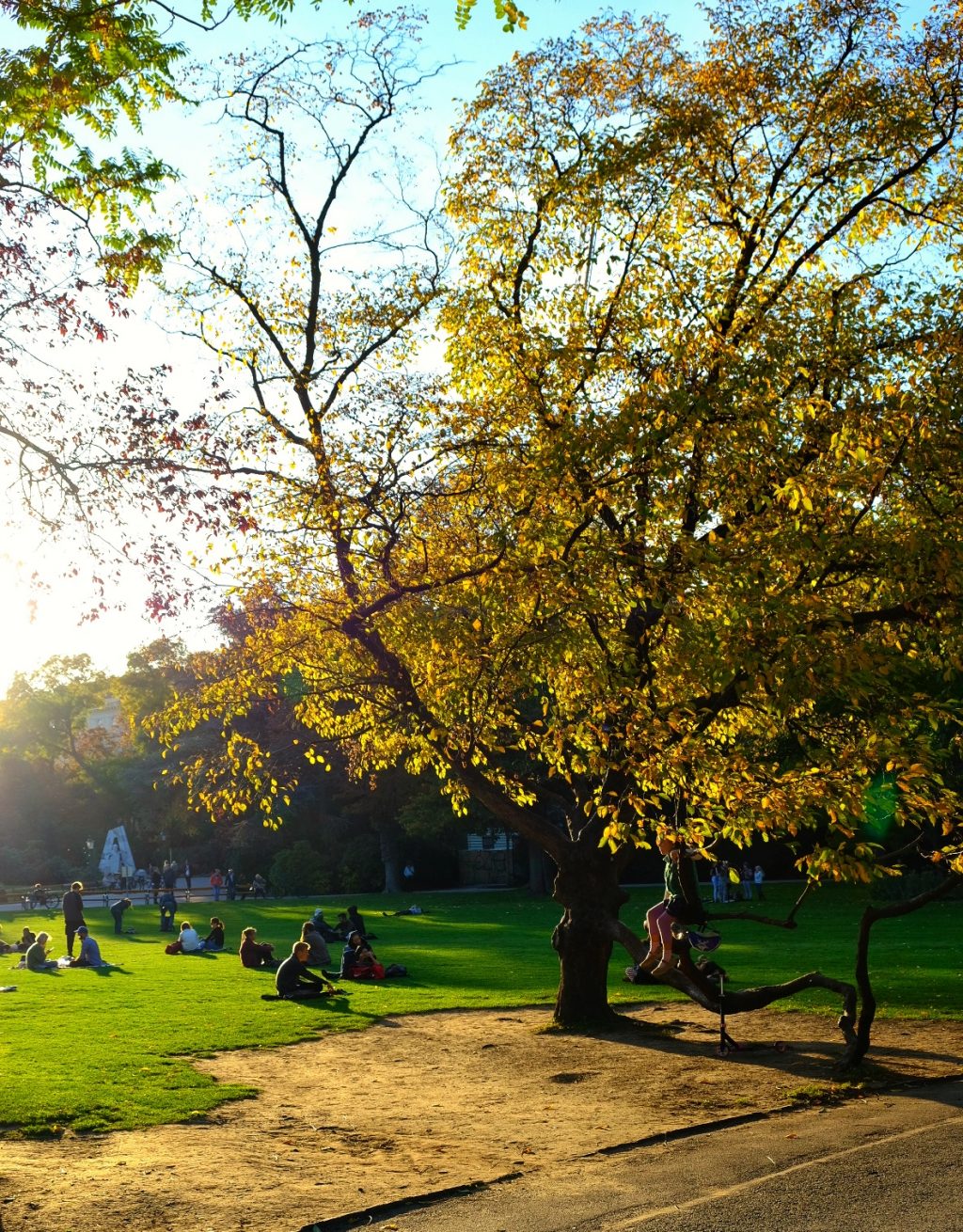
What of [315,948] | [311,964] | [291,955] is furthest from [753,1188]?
[291,955]

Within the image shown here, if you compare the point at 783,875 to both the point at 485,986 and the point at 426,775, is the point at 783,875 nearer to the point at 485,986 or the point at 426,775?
the point at 426,775

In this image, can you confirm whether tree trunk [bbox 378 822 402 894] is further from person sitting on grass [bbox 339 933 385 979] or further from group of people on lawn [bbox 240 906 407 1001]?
person sitting on grass [bbox 339 933 385 979]

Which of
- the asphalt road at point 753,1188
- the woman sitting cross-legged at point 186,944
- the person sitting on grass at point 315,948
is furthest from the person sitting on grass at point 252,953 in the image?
the asphalt road at point 753,1188

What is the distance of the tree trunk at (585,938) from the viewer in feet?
53.4

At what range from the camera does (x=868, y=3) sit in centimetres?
1452

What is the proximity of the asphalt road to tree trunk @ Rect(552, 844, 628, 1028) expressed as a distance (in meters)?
6.09

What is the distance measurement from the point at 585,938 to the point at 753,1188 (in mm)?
8213

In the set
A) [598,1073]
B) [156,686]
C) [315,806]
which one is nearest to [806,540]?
[598,1073]

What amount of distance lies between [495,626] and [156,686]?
55.7m

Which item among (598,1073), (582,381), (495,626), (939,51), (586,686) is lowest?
(598,1073)

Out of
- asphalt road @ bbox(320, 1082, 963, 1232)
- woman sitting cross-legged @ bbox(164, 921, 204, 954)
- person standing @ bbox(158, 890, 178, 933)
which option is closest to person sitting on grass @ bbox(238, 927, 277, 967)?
woman sitting cross-legged @ bbox(164, 921, 204, 954)

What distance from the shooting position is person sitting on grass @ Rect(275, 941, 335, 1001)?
65.3ft

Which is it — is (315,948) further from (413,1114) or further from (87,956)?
(413,1114)

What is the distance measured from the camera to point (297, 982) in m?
20.0
